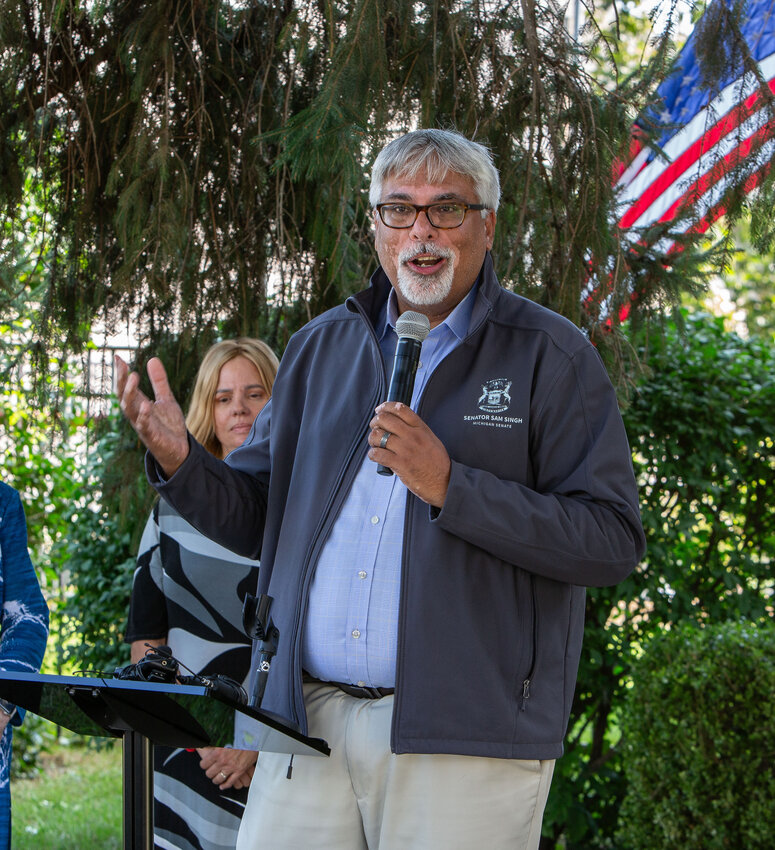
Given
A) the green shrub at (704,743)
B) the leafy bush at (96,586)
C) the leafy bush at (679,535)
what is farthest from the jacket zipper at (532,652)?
the leafy bush at (96,586)

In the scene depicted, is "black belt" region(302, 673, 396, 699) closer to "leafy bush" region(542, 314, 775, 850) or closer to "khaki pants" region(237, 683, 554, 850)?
"khaki pants" region(237, 683, 554, 850)

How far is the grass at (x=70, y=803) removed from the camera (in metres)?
5.34

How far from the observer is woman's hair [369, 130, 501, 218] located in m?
2.04

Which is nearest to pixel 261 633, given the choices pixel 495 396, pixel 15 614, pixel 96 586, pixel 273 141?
pixel 495 396

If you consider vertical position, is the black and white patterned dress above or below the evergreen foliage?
below

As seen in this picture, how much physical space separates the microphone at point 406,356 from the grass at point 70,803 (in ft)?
14.0

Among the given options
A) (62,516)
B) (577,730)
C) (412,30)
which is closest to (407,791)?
(412,30)

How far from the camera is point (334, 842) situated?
187 centimetres

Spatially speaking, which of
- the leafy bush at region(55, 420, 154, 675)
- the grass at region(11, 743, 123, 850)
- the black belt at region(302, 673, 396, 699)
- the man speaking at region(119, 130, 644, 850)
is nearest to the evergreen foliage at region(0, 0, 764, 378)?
the man speaking at region(119, 130, 644, 850)

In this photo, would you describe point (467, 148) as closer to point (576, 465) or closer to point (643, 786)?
point (576, 465)

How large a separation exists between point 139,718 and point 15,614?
1.26 meters

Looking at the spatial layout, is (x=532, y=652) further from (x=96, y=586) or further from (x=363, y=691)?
(x=96, y=586)

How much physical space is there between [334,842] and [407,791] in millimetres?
193

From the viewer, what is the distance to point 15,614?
8.91 feet
